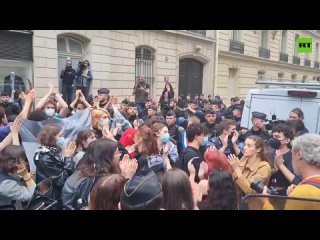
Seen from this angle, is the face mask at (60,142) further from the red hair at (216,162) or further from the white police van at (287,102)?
the white police van at (287,102)

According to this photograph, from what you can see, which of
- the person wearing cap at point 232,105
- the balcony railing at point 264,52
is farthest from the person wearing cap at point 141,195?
the balcony railing at point 264,52

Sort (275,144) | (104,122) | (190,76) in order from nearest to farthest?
(275,144), (104,122), (190,76)

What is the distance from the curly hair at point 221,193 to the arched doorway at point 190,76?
45.2 ft

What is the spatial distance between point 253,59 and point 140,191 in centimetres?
2130

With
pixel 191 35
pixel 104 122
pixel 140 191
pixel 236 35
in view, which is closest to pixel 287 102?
pixel 104 122

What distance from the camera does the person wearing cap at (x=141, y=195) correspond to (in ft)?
6.71

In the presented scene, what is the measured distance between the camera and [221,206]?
2480 millimetres

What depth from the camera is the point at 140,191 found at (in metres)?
2.09

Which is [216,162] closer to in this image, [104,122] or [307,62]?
[104,122]

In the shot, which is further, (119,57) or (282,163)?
(119,57)

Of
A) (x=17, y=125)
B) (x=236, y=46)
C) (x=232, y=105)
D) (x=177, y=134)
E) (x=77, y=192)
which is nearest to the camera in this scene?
(x=77, y=192)

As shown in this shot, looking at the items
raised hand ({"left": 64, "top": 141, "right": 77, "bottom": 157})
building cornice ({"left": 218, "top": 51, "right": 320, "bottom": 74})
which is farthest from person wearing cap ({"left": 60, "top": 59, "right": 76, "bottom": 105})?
building cornice ({"left": 218, "top": 51, "right": 320, "bottom": 74})

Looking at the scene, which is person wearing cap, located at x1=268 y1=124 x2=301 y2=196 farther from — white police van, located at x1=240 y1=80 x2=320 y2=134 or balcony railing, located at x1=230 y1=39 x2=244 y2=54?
balcony railing, located at x1=230 y1=39 x2=244 y2=54
